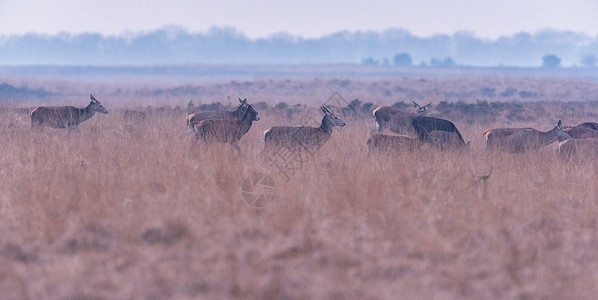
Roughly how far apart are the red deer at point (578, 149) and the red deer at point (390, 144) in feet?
10.1

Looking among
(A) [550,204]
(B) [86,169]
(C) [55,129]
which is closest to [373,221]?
(A) [550,204]

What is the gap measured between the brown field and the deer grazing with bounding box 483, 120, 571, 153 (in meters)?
1.83

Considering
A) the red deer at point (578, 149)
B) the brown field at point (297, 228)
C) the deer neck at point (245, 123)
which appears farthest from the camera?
the deer neck at point (245, 123)

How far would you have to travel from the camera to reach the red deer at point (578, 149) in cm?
1312

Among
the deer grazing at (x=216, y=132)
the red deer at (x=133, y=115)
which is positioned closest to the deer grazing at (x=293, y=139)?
the deer grazing at (x=216, y=132)

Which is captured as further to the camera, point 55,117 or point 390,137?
point 55,117

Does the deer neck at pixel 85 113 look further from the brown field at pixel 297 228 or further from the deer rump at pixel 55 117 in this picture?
the brown field at pixel 297 228

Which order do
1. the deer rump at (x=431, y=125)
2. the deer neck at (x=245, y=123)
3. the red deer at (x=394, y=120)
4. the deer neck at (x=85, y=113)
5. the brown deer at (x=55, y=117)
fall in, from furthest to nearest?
the deer neck at (x=85, y=113)
the red deer at (x=394, y=120)
the brown deer at (x=55, y=117)
the deer rump at (x=431, y=125)
the deer neck at (x=245, y=123)

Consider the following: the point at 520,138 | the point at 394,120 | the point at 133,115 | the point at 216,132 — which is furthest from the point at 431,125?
the point at 133,115

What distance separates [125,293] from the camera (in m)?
6.02

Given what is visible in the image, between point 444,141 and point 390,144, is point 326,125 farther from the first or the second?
point 444,141

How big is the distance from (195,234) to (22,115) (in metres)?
16.8

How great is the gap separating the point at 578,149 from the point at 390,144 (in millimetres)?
4018

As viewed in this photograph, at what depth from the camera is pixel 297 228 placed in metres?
7.77
